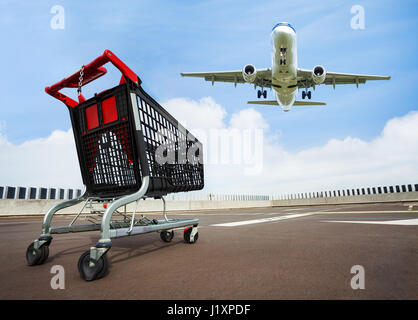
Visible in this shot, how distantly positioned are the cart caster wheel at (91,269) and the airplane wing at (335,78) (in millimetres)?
25381

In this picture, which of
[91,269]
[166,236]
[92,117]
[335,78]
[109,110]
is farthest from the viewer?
[335,78]

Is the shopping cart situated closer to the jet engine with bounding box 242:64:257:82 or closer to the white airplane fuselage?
the jet engine with bounding box 242:64:257:82

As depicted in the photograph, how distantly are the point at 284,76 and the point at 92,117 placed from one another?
2054 cm

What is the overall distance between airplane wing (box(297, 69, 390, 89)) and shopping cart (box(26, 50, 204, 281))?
79.4 ft

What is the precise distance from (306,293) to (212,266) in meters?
0.77

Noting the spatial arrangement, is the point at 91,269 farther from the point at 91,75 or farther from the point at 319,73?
the point at 319,73

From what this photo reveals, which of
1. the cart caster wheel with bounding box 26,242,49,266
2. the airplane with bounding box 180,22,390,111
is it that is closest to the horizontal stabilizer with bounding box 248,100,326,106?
the airplane with bounding box 180,22,390,111

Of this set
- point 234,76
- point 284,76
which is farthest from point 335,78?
point 234,76

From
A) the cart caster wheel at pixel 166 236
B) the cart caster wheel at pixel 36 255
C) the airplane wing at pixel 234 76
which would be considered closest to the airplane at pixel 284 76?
the airplane wing at pixel 234 76

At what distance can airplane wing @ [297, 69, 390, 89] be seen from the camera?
23.4 metres

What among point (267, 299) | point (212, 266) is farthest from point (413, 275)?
point (212, 266)

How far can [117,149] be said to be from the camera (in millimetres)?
2320
